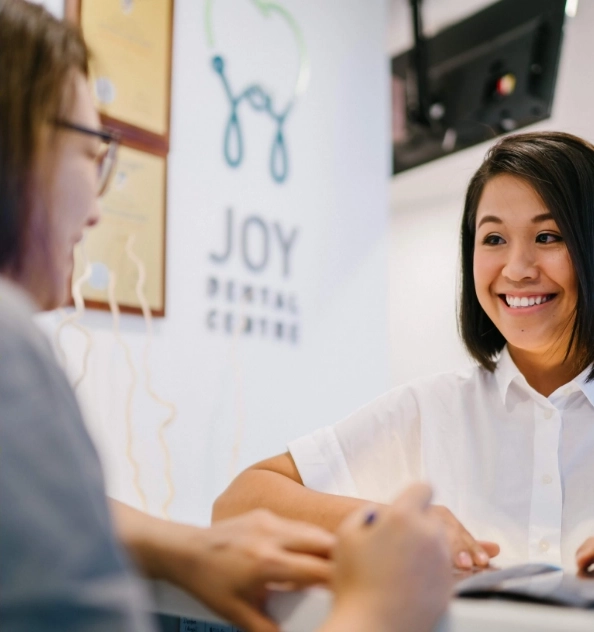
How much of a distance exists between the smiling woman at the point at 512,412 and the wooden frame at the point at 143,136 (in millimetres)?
592

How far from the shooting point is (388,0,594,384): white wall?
2.78 meters

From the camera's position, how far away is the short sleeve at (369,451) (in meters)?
1.21

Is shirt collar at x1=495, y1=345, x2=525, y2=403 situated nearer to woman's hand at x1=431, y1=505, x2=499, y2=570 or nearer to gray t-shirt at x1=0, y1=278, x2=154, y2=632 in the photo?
woman's hand at x1=431, y1=505, x2=499, y2=570

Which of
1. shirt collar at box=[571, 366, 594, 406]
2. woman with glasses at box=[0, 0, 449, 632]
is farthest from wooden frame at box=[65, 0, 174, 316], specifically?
woman with glasses at box=[0, 0, 449, 632]

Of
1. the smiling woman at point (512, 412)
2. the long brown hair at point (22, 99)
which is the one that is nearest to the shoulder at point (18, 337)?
the long brown hair at point (22, 99)

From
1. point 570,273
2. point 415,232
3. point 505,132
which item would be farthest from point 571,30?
point 570,273

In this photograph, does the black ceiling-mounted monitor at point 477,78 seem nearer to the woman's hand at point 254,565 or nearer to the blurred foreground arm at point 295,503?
the blurred foreground arm at point 295,503

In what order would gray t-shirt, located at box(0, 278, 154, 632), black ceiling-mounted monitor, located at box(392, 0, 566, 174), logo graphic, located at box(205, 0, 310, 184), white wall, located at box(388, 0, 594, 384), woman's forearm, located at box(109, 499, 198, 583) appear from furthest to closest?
white wall, located at box(388, 0, 594, 384), black ceiling-mounted monitor, located at box(392, 0, 566, 174), logo graphic, located at box(205, 0, 310, 184), woman's forearm, located at box(109, 499, 198, 583), gray t-shirt, located at box(0, 278, 154, 632)

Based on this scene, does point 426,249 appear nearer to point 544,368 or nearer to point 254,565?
point 544,368

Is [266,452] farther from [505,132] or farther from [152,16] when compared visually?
[505,132]

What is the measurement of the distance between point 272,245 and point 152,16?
2.06ft

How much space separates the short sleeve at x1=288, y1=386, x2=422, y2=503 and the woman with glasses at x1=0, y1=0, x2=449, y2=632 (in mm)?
555

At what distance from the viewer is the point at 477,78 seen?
2.54 meters

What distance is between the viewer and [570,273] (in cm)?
121
